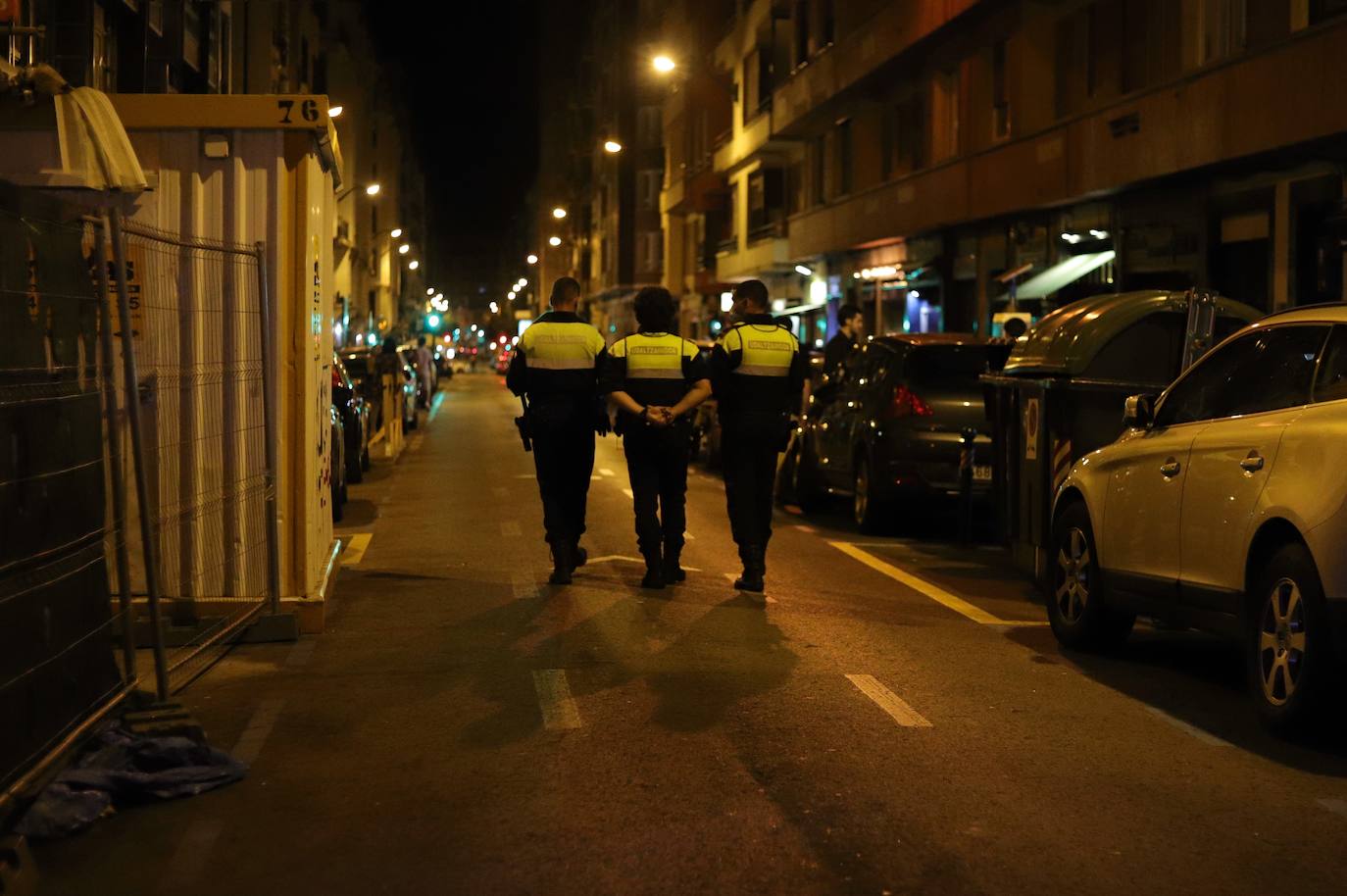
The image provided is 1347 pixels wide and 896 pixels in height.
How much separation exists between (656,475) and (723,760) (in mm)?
4491

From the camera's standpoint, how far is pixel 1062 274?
24578 mm

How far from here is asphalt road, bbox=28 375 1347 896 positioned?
16.5 feet

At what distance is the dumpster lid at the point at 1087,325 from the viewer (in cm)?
1063

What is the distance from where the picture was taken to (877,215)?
108 feet

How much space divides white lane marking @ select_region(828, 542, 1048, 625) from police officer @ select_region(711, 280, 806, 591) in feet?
4.18

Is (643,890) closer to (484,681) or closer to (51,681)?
(51,681)

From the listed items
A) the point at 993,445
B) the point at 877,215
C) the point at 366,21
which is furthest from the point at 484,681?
the point at 366,21

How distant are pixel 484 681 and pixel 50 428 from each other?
268 cm

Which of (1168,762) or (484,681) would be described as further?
(484,681)

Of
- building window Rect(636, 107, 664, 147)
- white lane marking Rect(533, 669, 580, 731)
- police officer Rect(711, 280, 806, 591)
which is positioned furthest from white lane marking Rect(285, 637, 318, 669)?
building window Rect(636, 107, 664, 147)

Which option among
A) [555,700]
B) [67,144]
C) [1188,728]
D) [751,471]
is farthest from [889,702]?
[67,144]

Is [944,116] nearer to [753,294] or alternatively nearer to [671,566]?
[753,294]

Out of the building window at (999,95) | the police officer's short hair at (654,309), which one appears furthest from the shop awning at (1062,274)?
the police officer's short hair at (654,309)

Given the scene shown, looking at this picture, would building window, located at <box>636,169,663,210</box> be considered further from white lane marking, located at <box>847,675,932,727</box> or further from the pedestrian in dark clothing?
white lane marking, located at <box>847,675,932,727</box>
